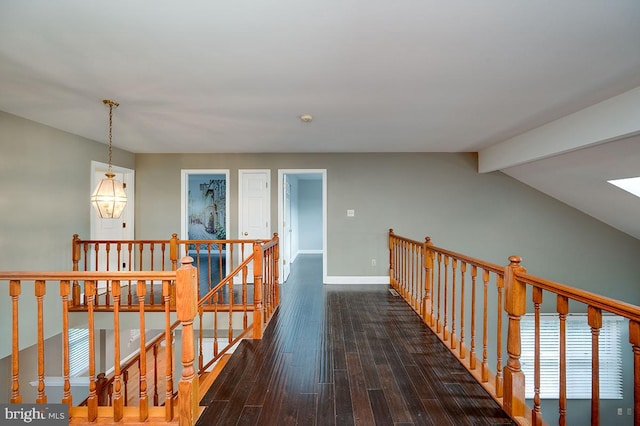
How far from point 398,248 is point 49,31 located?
15.8 feet

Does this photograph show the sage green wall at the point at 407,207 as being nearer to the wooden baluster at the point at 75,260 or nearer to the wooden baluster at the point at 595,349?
the wooden baluster at the point at 75,260

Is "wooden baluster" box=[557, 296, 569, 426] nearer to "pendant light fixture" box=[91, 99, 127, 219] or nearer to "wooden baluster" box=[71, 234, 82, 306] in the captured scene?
"pendant light fixture" box=[91, 99, 127, 219]

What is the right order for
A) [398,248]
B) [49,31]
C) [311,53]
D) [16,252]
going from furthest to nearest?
1. [398,248]
2. [16,252]
3. [311,53]
4. [49,31]

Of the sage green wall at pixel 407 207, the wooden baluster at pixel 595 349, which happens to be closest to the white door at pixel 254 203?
the sage green wall at pixel 407 207

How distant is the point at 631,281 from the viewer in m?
5.24

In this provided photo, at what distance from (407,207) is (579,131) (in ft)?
8.82

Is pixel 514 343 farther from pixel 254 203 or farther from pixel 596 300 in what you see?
pixel 254 203

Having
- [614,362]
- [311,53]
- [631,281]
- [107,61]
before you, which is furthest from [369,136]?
[614,362]

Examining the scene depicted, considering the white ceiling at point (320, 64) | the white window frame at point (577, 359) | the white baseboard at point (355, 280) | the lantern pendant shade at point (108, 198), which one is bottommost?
the white window frame at point (577, 359)

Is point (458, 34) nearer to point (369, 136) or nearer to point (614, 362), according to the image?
point (369, 136)

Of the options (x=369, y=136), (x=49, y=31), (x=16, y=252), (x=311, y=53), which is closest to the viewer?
(x=49, y=31)

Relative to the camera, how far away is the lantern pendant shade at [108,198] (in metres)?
3.05

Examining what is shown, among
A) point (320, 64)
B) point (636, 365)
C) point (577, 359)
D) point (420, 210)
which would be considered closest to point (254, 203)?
point (420, 210)

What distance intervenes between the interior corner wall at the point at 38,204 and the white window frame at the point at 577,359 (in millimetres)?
7538
